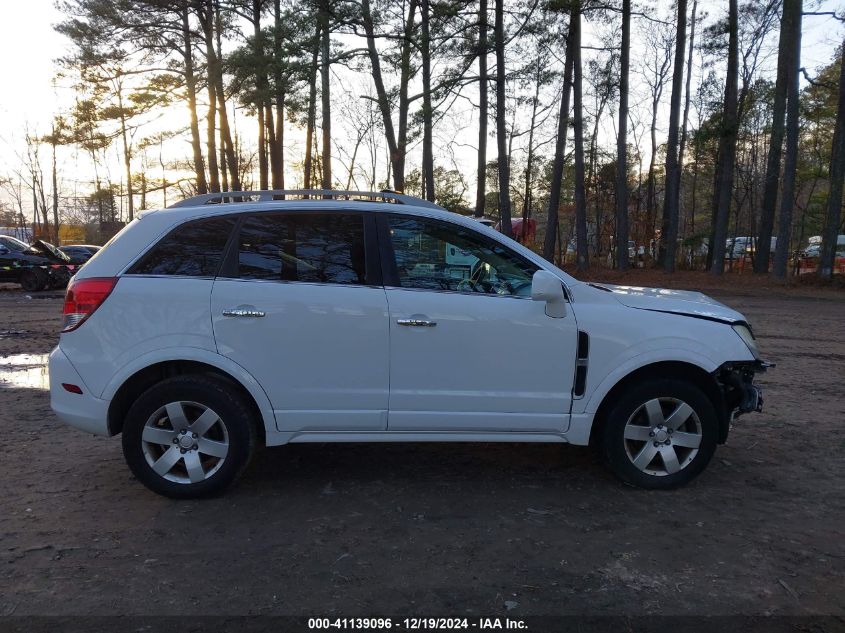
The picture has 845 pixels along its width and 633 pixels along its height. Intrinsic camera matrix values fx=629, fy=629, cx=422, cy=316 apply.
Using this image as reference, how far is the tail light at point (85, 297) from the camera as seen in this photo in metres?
3.94

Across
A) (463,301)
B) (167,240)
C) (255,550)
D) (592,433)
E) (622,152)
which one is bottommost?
(255,550)

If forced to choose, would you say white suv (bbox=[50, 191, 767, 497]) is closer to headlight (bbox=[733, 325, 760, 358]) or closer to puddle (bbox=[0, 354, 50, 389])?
headlight (bbox=[733, 325, 760, 358])

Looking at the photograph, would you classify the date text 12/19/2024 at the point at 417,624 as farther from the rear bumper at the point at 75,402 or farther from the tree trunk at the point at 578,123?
the tree trunk at the point at 578,123

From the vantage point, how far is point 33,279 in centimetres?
1884

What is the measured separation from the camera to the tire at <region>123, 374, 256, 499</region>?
391cm

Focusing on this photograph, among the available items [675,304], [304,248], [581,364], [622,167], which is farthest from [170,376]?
[622,167]

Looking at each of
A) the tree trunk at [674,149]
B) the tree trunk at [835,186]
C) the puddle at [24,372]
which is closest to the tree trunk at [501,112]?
the tree trunk at [674,149]

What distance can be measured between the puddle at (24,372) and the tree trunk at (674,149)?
71.5 ft

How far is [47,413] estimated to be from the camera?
609 cm

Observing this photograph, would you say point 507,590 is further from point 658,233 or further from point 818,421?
point 658,233

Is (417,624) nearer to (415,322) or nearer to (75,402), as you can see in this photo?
(415,322)

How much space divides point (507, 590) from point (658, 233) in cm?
3215

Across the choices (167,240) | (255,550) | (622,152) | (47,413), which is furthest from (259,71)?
(255,550)

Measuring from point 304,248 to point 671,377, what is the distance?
2588 mm
